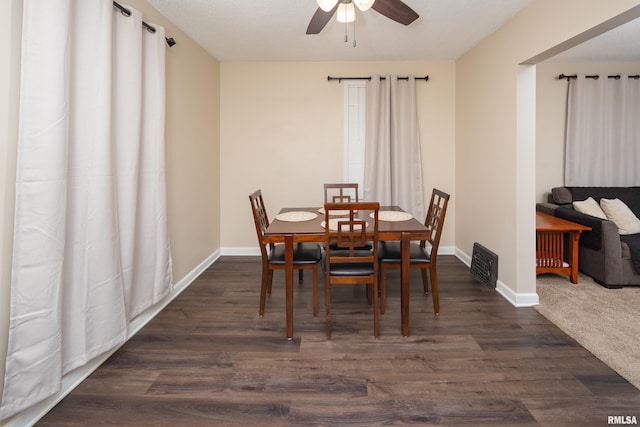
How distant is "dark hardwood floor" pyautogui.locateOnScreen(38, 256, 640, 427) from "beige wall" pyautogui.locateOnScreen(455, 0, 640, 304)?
0.52 metres

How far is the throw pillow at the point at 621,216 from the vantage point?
11.1 feet

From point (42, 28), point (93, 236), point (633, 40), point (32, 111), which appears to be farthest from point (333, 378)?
point (633, 40)

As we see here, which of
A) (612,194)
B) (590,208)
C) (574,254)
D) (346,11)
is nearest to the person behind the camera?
(346,11)

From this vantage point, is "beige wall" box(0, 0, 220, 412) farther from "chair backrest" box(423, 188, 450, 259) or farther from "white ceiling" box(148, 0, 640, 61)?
"chair backrest" box(423, 188, 450, 259)

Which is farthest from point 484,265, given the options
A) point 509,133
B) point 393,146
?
point 393,146

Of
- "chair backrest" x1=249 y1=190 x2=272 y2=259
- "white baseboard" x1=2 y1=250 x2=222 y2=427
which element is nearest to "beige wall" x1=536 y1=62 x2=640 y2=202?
"chair backrest" x1=249 y1=190 x2=272 y2=259

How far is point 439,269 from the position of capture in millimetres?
3902

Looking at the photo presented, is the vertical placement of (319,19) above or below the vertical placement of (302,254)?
above

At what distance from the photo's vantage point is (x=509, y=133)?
2986mm

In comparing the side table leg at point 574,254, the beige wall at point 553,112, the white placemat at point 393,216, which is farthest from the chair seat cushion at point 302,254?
the beige wall at point 553,112

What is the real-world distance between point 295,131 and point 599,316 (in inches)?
138

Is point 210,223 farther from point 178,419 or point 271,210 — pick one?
point 178,419

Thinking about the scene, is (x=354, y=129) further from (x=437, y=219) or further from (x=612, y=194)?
(x=612, y=194)

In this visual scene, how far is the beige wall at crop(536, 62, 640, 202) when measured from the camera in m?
4.39
